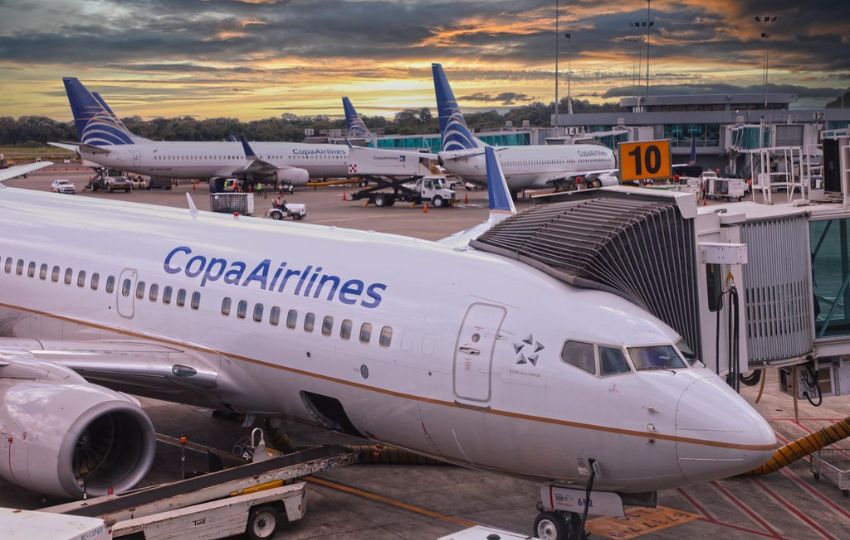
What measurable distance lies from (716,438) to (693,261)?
14.2ft

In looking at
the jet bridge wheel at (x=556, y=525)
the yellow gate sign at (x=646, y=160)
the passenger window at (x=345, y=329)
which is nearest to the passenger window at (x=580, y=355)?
the jet bridge wheel at (x=556, y=525)

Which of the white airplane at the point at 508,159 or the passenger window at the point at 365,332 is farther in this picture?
the white airplane at the point at 508,159

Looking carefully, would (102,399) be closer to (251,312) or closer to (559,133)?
(251,312)

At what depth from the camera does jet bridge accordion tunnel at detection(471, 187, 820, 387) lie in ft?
49.4

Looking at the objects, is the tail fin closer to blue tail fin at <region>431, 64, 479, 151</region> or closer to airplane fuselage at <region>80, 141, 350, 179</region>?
airplane fuselage at <region>80, 141, 350, 179</region>

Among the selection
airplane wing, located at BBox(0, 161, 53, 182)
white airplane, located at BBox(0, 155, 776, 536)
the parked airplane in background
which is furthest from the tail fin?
white airplane, located at BBox(0, 155, 776, 536)

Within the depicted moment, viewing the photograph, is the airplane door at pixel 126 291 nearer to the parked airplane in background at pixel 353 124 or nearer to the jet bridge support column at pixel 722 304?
the jet bridge support column at pixel 722 304

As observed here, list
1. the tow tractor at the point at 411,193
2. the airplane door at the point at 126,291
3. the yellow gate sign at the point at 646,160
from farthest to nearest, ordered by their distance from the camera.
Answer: the tow tractor at the point at 411,193, the yellow gate sign at the point at 646,160, the airplane door at the point at 126,291

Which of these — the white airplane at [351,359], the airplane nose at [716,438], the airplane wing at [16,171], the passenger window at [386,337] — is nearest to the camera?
the airplane nose at [716,438]

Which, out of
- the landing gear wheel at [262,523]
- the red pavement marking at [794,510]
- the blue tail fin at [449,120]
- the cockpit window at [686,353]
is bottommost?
the red pavement marking at [794,510]

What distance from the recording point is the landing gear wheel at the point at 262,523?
49.5ft

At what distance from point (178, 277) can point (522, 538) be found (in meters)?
8.89

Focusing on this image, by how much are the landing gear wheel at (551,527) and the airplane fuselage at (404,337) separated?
1.65 feet

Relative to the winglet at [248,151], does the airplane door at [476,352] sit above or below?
below
